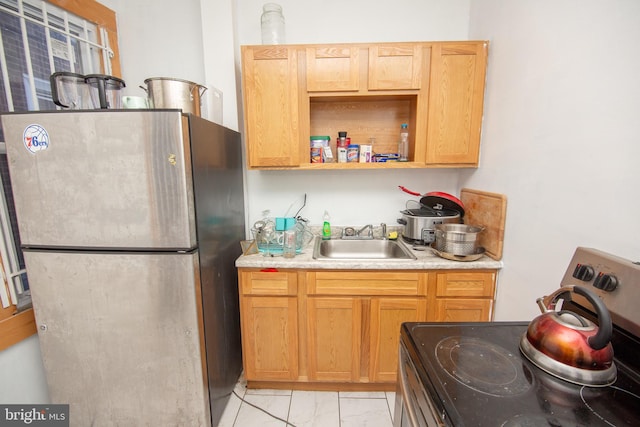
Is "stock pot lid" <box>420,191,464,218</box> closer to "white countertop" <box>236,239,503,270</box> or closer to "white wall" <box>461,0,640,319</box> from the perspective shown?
"white wall" <box>461,0,640,319</box>

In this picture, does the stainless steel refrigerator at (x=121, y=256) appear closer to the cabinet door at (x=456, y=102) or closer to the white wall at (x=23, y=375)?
the white wall at (x=23, y=375)

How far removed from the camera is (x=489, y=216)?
1.59 metres

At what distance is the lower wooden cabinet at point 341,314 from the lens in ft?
5.13

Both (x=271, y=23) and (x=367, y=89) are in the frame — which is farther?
(x=271, y=23)

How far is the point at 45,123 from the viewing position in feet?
3.71

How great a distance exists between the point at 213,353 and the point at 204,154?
106cm

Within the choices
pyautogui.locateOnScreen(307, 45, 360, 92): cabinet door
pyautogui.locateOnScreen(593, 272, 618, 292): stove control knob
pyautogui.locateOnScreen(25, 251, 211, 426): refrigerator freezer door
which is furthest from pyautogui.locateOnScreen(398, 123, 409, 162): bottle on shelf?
pyautogui.locateOnScreen(25, 251, 211, 426): refrigerator freezer door

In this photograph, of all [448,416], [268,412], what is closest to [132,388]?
[268,412]

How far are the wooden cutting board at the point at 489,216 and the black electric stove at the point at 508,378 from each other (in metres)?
0.60

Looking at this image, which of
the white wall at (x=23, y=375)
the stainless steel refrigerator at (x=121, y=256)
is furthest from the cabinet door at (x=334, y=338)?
the white wall at (x=23, y=375)

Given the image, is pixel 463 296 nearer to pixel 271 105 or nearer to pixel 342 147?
pixel 342 147

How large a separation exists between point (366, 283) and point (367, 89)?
1212 mm

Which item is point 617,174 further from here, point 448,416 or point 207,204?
point 207,204

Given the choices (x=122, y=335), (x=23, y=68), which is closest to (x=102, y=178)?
(x=122, y=335)
